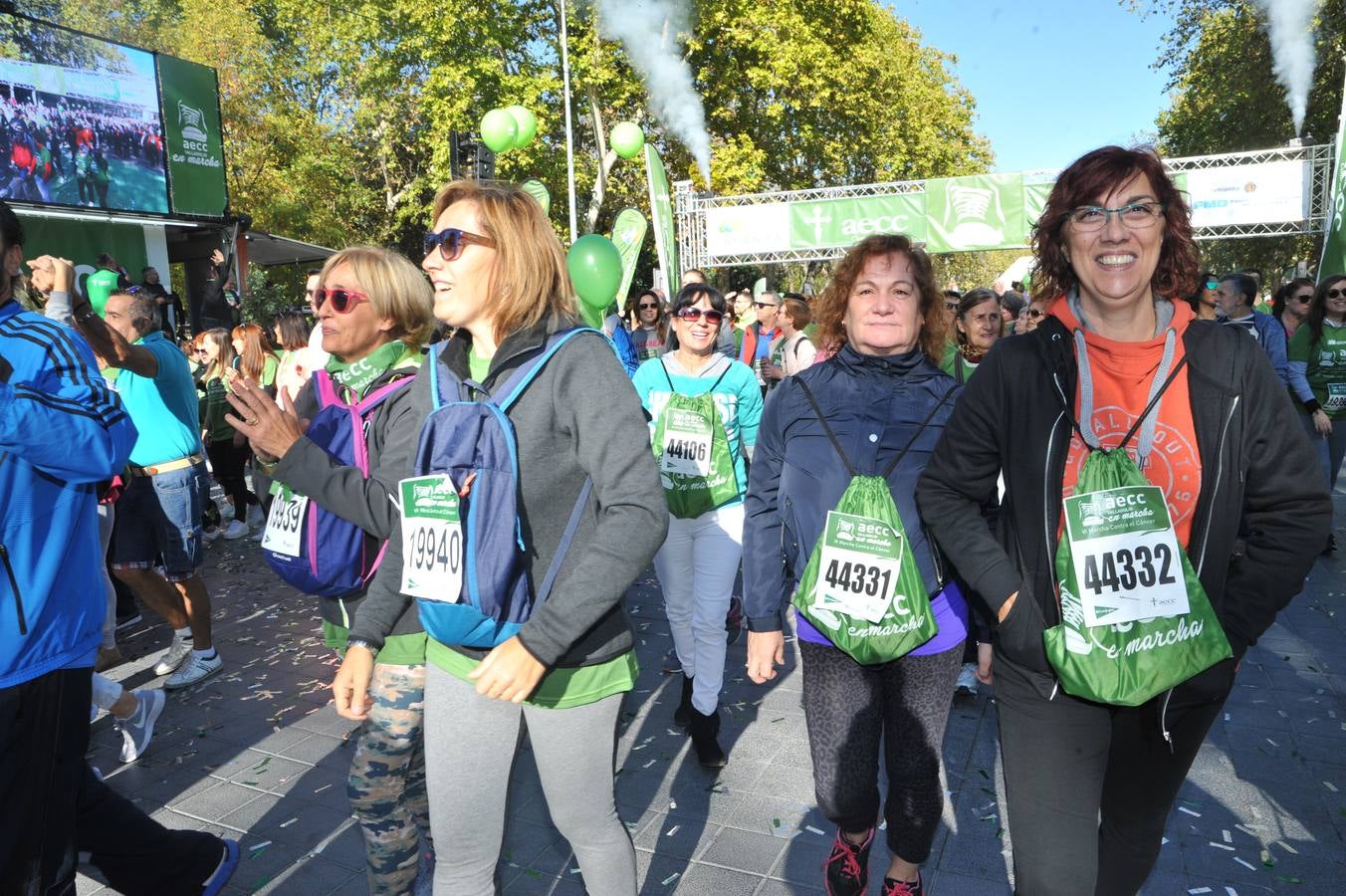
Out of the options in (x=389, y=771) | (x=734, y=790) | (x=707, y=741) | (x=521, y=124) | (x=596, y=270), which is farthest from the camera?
(x=521, y=124)

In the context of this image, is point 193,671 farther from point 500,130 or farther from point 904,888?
point 500,130

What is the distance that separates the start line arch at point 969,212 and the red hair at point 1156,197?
13.1 meters

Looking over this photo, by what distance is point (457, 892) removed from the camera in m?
2.01

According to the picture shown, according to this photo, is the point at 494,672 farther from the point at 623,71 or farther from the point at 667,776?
the point at 623,71

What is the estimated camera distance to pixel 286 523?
2.54 m

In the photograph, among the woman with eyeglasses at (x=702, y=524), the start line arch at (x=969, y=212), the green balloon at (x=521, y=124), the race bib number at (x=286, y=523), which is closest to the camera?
the race bib number at (x=286, y=523)

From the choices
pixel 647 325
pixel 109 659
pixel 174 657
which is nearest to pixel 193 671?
pixel 174 657

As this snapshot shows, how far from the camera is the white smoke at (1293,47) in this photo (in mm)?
19391

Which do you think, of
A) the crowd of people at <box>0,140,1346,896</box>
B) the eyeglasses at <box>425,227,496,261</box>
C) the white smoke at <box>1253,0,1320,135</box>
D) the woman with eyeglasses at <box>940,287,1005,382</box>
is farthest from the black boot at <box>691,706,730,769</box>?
the white smoke at <box>1253,0,1320,135</box>

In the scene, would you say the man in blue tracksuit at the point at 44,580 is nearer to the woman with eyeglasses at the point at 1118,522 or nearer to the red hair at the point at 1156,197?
the woman with eyeglasses at the point at 1118,522

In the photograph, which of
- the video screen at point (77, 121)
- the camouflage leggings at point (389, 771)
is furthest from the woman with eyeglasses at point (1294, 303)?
the video screen at point (77, 121)

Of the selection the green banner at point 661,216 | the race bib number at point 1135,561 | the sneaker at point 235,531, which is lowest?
the sneaker at point 235,531

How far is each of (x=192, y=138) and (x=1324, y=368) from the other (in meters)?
20.9

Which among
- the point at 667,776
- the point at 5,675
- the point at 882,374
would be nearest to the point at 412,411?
the point at 5,675
